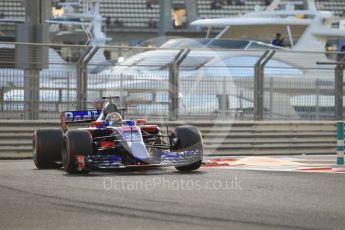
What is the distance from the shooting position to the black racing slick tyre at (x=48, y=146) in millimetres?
14211

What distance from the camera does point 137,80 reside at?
19125 millimetres

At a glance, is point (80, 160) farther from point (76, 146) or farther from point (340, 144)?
point (340, 144)

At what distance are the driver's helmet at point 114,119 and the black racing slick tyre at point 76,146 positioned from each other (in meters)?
0.79

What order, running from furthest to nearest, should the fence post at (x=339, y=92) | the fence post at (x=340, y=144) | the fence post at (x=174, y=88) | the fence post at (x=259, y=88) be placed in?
the fence post at (x=339, y=92) → the fence post at (x=259, y=88) → the fence post at (x=174, y=88) → the fence post at (x=340, y=144)

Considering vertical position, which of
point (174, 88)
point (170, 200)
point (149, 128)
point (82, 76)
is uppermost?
point (82, 76)

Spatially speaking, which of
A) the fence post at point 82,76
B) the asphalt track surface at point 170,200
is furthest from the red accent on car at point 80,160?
the fence post at point 82,76

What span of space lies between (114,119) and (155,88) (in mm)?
5041

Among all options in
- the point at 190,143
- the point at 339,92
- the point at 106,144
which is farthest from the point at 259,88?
the point at 106,144

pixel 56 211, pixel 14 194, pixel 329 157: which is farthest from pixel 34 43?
pixel 56 211

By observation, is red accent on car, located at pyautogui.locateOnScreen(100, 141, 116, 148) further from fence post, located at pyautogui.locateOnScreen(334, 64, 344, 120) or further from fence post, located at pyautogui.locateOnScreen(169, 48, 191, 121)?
fence post, located at pyautogui.locateOnScreen(334, 64, 344, 120)

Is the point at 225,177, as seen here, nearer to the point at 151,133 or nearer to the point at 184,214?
the point at 151,133

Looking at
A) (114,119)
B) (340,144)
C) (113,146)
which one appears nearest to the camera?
(113,146)

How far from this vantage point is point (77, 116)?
1493 centimetres

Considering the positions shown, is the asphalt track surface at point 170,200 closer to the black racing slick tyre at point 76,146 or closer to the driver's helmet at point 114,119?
the black racing slick tyre at point 76,146
